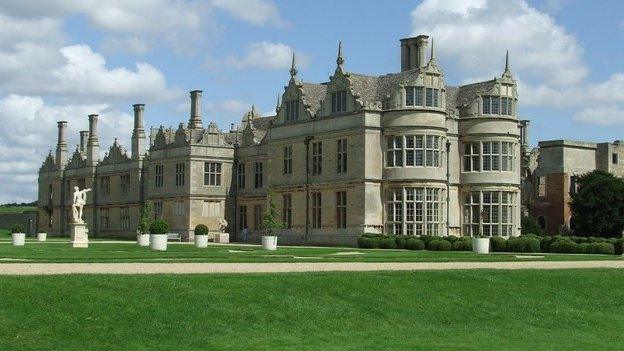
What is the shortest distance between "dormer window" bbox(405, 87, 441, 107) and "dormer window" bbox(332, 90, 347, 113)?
3996mm

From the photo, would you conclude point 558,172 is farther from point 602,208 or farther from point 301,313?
point 301,313

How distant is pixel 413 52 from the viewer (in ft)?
199

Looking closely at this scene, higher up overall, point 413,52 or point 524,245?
point 413,52

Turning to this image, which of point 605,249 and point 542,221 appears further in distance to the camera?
point 542,221

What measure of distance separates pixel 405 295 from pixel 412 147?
3152 centimetres

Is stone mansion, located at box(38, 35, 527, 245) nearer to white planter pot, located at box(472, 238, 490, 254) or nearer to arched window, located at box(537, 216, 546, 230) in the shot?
white planter pot, located at box(472, 238, 490, 254)

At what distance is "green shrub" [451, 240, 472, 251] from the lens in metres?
47.2

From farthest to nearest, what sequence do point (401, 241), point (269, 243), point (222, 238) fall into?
1. point (222, 238)
2. point (401, 241)
3. point (269, 243)

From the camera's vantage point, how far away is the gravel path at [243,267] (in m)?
24.4

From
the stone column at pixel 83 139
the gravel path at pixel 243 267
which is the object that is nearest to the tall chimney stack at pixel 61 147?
the stone column at pixel 83 139

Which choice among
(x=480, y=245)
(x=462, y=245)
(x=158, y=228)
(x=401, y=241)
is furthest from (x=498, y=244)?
(x=158, y=228)

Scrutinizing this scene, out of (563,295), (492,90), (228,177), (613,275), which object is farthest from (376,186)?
(563,295)

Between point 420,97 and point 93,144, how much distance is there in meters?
39.5

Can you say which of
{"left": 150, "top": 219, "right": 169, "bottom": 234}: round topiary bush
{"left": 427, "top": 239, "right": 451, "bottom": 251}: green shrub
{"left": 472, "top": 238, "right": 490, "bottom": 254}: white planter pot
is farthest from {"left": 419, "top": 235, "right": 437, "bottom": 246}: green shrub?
{"left": 150, "top": 219, "right": 169, "bottom": 234}: round topiary bush
